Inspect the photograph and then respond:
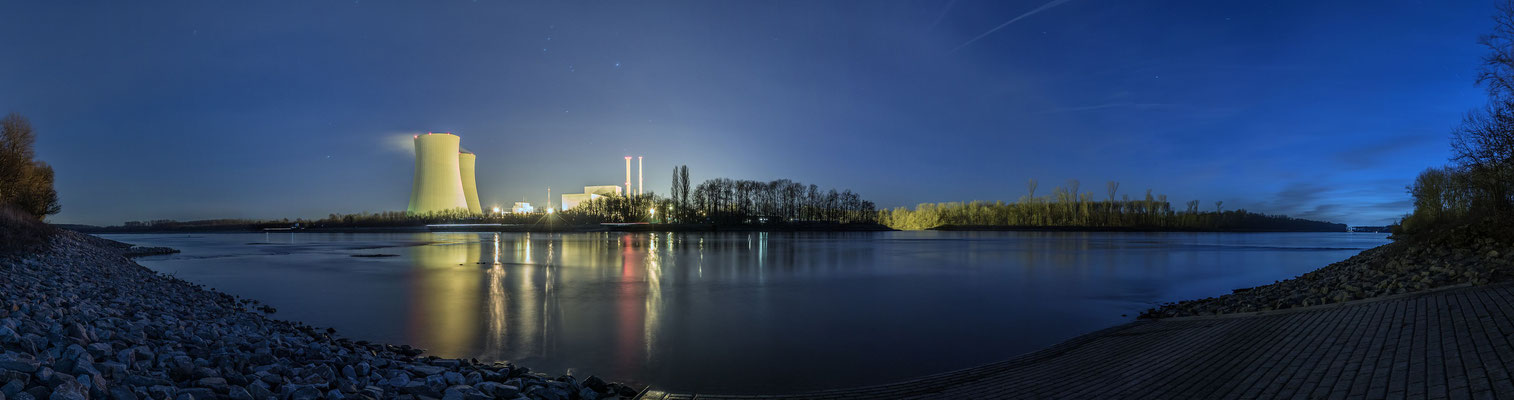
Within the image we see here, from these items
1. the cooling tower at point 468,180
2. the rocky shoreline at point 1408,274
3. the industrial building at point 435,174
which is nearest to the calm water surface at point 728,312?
the rocky shoreline at point 1408,274

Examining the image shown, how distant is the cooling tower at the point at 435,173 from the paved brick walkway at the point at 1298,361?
195 feet

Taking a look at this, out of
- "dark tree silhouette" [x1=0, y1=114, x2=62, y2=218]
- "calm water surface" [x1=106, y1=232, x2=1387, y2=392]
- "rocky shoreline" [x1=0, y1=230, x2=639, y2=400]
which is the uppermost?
"dark tree silhouette" [x1=0, y1=114, x2=62, y2=218]

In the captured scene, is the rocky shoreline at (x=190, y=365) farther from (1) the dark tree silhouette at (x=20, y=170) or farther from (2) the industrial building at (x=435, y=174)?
(2) the industrial building at (x=435, y=174)

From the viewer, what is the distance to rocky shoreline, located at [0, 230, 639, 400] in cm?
345

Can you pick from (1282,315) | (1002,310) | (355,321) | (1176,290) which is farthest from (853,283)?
(355,321)

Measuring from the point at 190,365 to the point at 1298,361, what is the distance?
776 cm

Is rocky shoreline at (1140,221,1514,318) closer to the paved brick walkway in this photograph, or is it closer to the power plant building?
the paved brick walkway

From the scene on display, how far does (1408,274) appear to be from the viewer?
8.92m

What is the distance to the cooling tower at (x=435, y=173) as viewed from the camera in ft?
185

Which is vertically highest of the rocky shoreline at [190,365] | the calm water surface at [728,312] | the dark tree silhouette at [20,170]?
the dark tree silhouette at [20,170]

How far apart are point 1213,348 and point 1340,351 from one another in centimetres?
95

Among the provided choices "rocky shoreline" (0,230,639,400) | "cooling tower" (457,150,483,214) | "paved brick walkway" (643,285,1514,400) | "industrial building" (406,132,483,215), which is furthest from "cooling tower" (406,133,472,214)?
"paved brick walkway" (643,285,1514,400)

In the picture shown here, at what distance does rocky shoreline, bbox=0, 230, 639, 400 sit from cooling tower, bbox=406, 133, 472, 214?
52803 mm

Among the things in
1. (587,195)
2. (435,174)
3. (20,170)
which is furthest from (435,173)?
(587,195)
